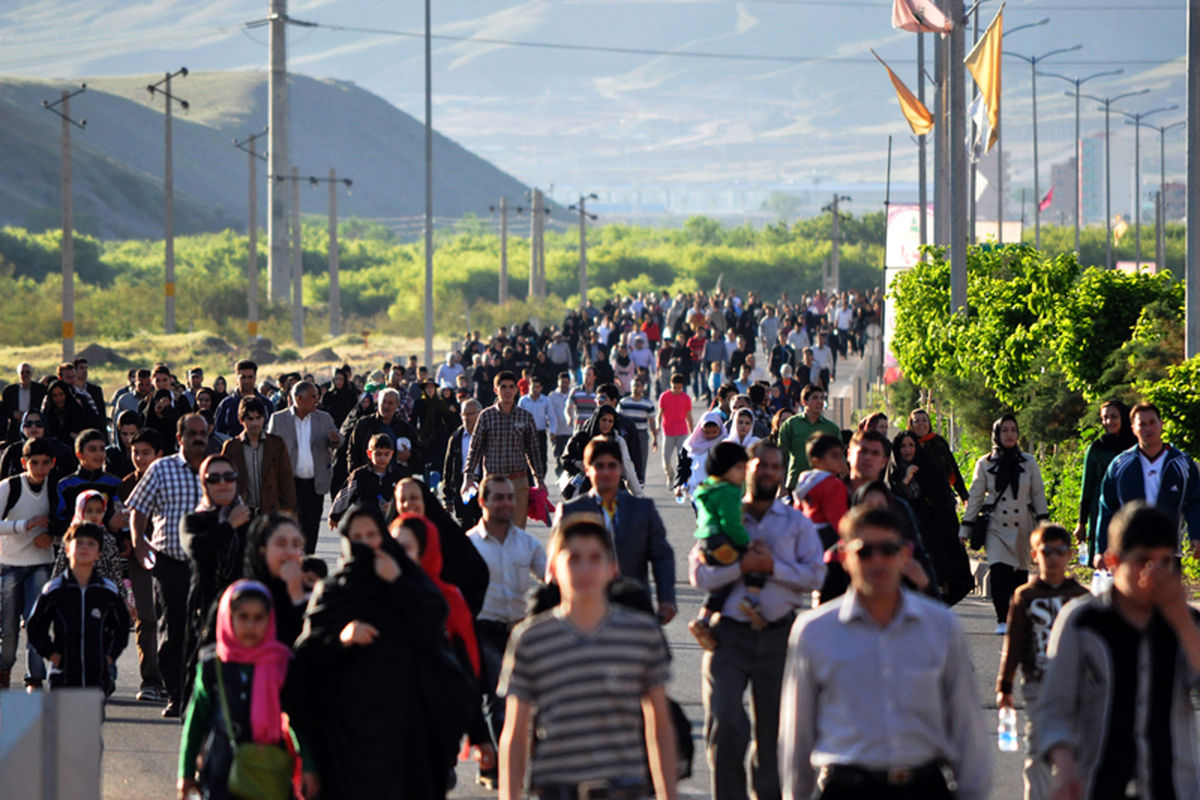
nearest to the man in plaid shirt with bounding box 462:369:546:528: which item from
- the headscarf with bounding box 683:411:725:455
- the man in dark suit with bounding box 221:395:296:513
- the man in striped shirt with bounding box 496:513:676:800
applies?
the headscarf with bounding box 683:411:725:455

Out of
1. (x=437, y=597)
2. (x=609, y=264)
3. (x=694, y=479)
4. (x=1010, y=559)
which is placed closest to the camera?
(x=437, y=597)

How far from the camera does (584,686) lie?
5.57 m

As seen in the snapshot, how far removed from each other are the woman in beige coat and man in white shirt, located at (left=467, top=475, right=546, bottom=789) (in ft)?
14.2

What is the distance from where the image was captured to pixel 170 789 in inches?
342

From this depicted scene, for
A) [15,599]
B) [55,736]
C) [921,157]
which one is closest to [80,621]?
[15,599]

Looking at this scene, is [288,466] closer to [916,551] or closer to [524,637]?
[916,551]

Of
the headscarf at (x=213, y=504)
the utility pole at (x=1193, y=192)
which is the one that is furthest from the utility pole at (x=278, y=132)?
the headscarf at (x=213, y=504)

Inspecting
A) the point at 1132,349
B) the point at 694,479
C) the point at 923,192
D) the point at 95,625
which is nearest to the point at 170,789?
the point at 95,625

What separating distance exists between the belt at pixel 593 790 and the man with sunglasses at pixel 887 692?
54cm

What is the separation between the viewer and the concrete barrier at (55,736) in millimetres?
5242

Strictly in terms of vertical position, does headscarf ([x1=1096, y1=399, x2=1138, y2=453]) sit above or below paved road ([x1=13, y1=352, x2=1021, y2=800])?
above

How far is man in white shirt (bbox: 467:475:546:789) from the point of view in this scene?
28.6 feet

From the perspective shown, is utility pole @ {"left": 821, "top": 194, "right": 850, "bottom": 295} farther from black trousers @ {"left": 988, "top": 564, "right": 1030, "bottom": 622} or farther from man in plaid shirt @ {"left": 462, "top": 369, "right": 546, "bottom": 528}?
black trousers @ {"left": 988, "top": 564, "right": 1030, "bottom": 622}

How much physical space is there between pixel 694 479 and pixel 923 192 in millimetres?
20366
